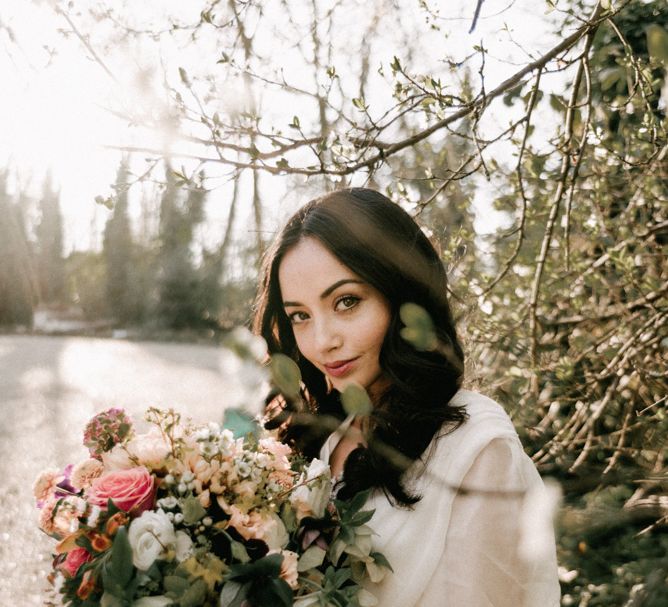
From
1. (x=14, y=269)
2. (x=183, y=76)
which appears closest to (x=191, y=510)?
(x=183, y=76)

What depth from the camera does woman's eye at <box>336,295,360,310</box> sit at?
1743 millimetres

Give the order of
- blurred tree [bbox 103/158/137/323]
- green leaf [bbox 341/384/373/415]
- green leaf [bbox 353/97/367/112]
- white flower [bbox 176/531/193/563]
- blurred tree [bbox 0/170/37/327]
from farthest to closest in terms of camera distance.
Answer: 1. blurred tree [bbox 0/170/37/327]
2. blurred tree [bbox 103/158/137/323]
3. green leaf [bbox 353/97/367/112]
4. white flower [bbox 176/531/193/563]
5. green leaf [bbox 341/384/373/415]

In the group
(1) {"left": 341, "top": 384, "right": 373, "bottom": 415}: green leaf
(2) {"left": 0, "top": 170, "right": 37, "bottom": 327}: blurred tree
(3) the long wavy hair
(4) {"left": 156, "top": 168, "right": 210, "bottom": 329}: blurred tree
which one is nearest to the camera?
(1) {"left": 341, "top": 384, "right": 373, "bottom": 415}: green leaf

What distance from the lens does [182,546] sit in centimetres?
122

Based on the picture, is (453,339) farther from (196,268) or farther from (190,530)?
→ (196,268)

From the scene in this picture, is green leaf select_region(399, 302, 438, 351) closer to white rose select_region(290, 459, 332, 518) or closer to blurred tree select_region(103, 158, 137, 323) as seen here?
white rose select_region(290, 459, 332, 518)

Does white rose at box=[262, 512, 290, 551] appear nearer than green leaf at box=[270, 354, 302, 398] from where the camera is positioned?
No

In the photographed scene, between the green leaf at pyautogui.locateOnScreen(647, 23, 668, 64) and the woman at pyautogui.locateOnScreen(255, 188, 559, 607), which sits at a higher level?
the green leaf at pyautogui.locateOnScreen(647, 23, 668, 64)

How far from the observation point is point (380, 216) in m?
1.87

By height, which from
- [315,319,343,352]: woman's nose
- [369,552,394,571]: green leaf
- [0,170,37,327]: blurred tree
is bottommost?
[0,170,37,327]: blurred tree

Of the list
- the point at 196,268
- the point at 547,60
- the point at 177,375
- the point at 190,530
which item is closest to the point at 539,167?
the point at 547,60

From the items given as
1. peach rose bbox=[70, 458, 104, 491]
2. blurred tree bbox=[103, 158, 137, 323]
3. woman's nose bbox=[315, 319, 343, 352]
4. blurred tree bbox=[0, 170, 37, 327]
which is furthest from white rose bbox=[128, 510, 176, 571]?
blurred tree bbox=[0, 170, 37, 327]

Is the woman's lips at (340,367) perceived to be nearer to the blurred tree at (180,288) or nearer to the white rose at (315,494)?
the white rose at (315,494)

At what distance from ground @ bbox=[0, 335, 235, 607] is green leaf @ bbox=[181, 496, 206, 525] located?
30 cm
